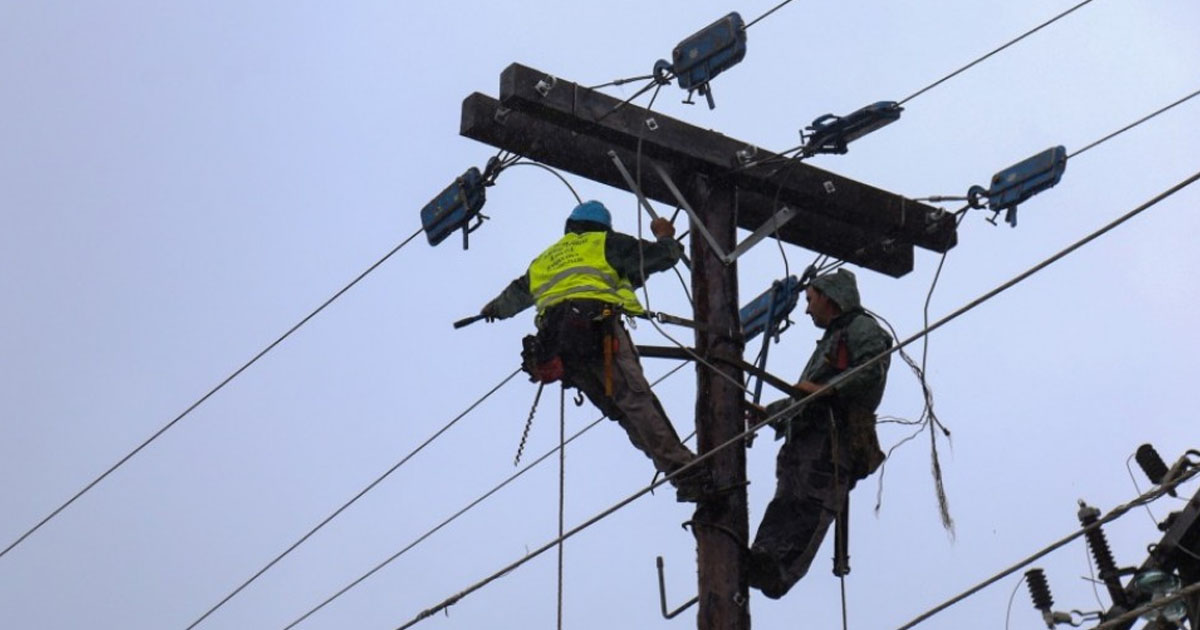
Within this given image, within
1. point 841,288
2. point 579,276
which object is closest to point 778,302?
point 841,288

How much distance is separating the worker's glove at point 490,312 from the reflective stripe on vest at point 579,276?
443 mm

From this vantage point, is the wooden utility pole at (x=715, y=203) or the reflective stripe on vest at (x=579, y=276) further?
the reflective stripe on vest at (x=579, y=276)

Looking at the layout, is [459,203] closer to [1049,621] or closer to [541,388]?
[541,388]

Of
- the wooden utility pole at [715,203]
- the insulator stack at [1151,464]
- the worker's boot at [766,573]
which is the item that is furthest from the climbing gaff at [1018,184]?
the worker's boot at [766,573]

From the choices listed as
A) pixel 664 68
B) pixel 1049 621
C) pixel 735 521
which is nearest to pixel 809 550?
pixel 735 521

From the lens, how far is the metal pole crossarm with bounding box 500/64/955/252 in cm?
1062

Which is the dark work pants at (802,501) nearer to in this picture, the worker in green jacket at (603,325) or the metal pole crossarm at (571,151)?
the worker in green jacket at (603,325)

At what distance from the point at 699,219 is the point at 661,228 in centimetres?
19

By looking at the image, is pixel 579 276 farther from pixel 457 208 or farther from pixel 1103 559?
pixel 1103 559

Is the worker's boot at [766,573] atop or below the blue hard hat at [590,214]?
below

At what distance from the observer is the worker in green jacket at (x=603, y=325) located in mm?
10680

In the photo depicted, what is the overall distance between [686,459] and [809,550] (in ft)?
2.50

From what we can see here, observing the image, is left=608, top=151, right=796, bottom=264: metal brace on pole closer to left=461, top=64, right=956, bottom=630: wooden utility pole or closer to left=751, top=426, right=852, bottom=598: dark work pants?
left=461, top=64, right=956, bottom=630: wooden utility pole

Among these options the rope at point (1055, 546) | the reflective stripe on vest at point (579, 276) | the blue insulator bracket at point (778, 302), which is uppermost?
the blue insulator bracket at point (778, 302)
